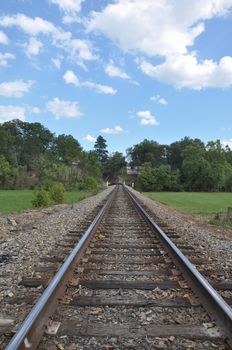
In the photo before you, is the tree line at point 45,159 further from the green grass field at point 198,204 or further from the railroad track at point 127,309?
the railroad track at point 127,309

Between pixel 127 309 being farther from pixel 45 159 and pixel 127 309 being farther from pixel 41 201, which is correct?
pixel 45 159

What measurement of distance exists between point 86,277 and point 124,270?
2.28 feet

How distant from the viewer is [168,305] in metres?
3.99

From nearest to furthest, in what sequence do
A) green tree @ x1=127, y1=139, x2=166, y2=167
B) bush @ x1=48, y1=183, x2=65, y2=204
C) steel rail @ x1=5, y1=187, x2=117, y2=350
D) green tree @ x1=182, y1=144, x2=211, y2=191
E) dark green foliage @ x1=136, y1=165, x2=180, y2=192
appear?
steel rail @ x1=5, y1=187, x2=117, y2=350 → bush @ x1=48, y1=183, x2=65, y2=204 → dark green foliage @ x1=136, y1=165, x2=180, y2=192 → green tree @ x1=182, y1=144, x2=211, y2=191 → green tree @ x1=127, y1=139, x2=166, y2=167

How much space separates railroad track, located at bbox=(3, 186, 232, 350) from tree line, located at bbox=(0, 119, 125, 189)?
60.2 metres

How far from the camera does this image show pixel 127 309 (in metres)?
3.93

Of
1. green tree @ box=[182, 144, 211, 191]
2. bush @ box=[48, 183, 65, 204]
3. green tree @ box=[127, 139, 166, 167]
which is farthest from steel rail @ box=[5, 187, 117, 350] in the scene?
green tree @ box=[127, 139, 166, 167]

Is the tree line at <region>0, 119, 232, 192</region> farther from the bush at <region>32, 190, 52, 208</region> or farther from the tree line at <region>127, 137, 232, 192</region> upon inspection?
the bush at <region>32, 190, 52, 208</region>

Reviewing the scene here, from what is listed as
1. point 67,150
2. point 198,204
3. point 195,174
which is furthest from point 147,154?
point 198,204

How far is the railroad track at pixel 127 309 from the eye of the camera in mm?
3121

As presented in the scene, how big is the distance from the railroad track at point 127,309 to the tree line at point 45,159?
60.2 meters

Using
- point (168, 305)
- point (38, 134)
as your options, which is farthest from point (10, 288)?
point (38, 134)

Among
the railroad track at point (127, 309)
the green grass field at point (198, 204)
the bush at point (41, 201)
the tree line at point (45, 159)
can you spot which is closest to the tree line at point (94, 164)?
the tree line at point (45, 159)

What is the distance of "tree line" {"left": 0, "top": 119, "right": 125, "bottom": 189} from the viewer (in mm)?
83438
